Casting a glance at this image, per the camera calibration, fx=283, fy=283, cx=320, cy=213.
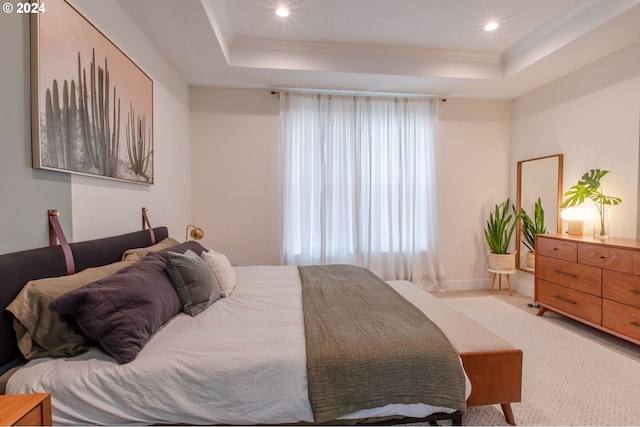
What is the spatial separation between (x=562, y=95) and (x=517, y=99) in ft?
2.17

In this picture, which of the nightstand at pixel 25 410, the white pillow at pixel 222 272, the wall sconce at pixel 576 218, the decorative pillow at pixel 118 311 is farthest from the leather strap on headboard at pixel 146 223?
the wall sconce at pixel 576 218

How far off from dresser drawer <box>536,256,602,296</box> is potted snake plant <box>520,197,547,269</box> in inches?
23.0

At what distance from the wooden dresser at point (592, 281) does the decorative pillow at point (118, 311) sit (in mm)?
3298

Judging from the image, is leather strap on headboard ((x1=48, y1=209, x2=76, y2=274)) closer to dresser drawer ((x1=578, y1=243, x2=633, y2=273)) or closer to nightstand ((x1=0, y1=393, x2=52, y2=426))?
nightstand ((x1=0, y1=393, x2=52, y2=426))

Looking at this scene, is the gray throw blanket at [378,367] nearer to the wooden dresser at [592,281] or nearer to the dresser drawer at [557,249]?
the wooden dresser at [592,281]

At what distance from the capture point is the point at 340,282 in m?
2.23

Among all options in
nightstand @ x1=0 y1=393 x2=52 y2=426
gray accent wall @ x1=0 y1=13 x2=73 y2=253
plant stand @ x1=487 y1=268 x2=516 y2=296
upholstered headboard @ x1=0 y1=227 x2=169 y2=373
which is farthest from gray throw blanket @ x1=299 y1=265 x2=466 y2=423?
plant stand @ x1=487 y1=268 x2=516 y2=296

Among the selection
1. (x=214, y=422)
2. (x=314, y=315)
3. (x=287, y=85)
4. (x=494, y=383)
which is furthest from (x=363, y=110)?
(x=214, y=422)

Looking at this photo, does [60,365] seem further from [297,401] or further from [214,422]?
[297,401]

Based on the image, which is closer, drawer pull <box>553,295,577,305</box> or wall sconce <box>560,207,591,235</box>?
drawer pull <box>553,295,577,305</box>

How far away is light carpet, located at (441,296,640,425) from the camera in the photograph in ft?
5.20

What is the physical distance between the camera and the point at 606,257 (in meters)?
2.36

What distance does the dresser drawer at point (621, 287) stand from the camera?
85.3 inches

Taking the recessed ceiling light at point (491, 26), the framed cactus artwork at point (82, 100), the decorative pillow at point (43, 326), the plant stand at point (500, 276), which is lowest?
the plant stand at point (500, 276)
